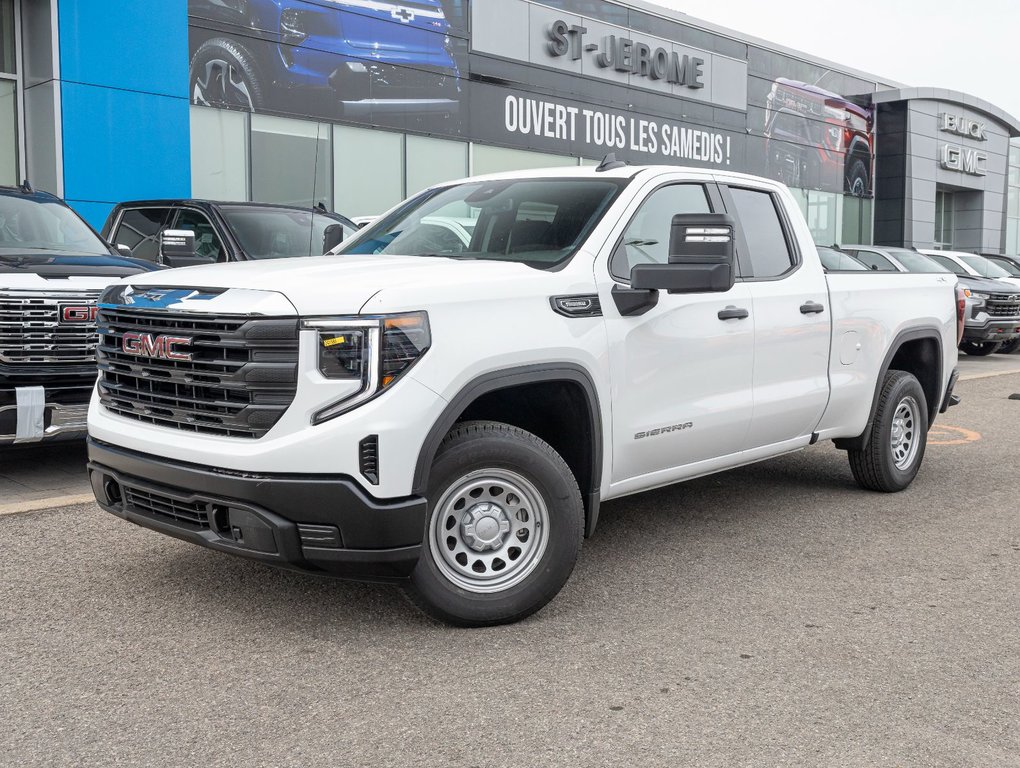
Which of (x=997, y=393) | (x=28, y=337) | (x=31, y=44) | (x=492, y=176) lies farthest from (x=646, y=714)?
(x=31, y=44)

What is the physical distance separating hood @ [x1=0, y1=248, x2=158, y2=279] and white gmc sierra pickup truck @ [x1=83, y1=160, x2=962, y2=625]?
6.96ft

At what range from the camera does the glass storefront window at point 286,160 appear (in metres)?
18.8

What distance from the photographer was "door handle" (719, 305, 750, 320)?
17.0 ft

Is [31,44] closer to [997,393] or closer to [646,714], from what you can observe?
[997,393]

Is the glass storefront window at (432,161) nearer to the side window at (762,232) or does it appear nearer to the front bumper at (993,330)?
the front bumper at (993,330)

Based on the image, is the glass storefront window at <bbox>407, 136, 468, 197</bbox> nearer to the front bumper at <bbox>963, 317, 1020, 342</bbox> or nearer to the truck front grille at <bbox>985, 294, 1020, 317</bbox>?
the front bumper at <bbox>963, 317, 1020, 342</bbox>

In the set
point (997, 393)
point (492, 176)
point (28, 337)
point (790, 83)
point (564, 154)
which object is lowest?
point (997, 393)

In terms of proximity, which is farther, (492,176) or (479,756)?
(492,176)

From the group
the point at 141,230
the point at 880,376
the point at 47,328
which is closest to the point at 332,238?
the point at 47,328

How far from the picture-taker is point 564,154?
2530cm

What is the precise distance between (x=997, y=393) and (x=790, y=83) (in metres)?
22.3

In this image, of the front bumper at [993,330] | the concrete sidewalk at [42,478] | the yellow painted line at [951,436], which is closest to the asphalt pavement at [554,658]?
the concrete sidewalk at [42,478]

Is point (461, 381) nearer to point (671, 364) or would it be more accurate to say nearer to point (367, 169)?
point (671, 364)

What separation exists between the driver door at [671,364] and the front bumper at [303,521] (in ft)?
3.98
